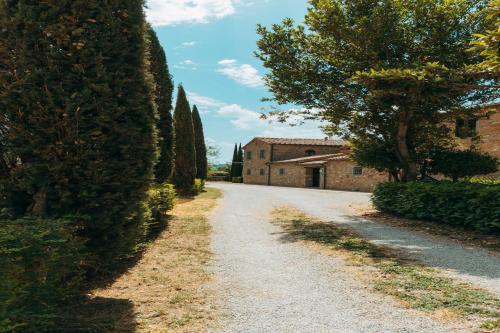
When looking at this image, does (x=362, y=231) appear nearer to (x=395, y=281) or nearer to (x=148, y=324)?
(x=395, y=281)

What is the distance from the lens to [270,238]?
8.75 m

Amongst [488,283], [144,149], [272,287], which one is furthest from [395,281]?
[144,149]

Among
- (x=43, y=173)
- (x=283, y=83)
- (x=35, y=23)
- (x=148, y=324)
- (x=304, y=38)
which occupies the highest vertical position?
(x=304, y=38)

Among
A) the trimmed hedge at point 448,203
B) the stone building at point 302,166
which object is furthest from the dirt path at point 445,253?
the stone building at point 302,166

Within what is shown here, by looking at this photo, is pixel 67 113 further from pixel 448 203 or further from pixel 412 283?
pixel 448 203

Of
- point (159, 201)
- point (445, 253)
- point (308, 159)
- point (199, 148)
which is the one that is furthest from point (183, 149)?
point (308, 159)

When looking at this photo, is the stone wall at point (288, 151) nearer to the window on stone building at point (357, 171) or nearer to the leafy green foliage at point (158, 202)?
the window on stone building at point (357, 171)

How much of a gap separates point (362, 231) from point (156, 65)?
9399 millimetres

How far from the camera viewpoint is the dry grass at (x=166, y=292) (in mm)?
3715

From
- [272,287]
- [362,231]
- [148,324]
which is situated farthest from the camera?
[362,231]

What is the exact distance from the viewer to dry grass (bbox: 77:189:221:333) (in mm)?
3715

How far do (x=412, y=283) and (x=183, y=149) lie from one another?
17.7 meters

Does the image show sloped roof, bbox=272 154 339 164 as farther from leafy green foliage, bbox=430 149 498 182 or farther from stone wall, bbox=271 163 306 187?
leafy green foliage, bbox=430 149 498 182

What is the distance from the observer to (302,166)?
40750 millimetres
